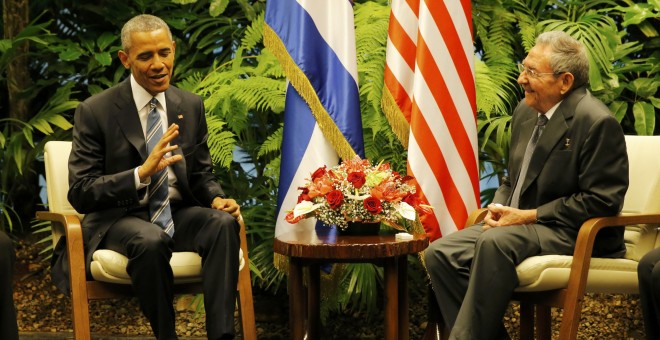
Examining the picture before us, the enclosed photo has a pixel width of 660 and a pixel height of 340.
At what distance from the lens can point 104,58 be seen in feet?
18.9

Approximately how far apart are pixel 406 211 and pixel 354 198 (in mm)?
240

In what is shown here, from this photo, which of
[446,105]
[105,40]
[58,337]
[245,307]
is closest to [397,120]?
[446,105]

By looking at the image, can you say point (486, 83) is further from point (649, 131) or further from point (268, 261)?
point (268, 261)

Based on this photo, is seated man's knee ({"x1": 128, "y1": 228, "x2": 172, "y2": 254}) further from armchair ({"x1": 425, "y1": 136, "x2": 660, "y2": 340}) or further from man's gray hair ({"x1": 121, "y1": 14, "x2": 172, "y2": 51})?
armchair ({"x1": 425, "y1": 136, "x2": 660, "y2": 340})

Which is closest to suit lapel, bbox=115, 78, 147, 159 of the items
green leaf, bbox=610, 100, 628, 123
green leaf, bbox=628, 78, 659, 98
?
green leaf, bbox=610, 100, 628, 123

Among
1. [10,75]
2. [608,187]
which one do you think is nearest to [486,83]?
[608,187]

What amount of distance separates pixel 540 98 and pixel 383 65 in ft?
4.19

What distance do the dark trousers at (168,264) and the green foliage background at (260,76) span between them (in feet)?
3.91

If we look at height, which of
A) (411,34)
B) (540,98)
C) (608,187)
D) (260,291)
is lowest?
(260,291)

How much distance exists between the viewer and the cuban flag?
478 centimetres

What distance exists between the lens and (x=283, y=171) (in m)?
4.84

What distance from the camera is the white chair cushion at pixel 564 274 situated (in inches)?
150

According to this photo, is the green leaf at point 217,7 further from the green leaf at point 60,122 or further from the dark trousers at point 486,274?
the dark trousers at point 486,274

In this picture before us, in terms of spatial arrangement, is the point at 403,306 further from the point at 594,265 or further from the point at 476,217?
the point at 594,265
